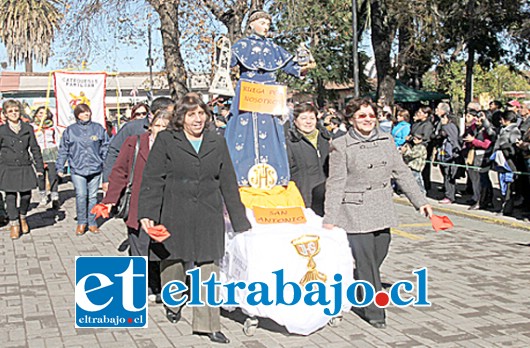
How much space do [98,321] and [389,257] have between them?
3941mm

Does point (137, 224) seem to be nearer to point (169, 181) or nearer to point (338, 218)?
point (169, 181)

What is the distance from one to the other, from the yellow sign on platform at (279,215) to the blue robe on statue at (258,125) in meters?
0.75

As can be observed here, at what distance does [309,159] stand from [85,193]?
4514 millimetres

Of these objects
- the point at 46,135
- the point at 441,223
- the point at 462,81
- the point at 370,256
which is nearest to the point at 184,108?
the point at 370,256

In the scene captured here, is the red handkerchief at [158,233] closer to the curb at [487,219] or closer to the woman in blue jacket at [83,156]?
the woman in blue jacket at [83,156]

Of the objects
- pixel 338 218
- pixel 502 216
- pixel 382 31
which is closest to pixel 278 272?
pixel 338 218

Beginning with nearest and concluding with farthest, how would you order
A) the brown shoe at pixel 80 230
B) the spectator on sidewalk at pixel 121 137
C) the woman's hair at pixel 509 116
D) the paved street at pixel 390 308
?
the paved street at pixel 390 308 < the spectator on sidewalk at pixel 121 137 < the brown shoe at pixel 80 230 < the woman's hair at pixel 509 116

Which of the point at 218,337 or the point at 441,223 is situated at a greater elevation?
the point at 441,223

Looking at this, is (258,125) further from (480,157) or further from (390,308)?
(480,157)

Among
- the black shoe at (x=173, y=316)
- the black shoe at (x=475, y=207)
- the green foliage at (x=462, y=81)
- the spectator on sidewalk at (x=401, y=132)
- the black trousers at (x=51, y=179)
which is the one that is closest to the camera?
the black shoe at (x=173, y=316)

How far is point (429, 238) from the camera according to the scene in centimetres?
982

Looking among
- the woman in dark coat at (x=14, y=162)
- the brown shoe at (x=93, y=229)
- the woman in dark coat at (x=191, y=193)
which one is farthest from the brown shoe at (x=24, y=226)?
the woman in dark coat at (x=191, y=193)

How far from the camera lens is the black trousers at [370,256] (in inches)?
228

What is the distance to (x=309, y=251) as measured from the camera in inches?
218
